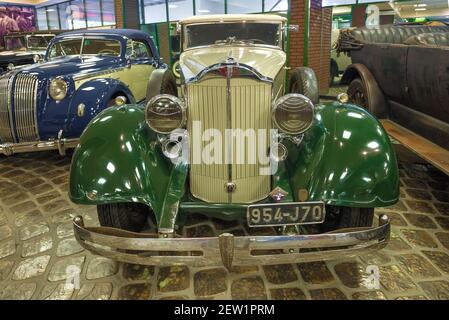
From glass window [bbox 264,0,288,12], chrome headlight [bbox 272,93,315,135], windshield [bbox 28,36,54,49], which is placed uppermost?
glass window [bbox 264,0,288,12]

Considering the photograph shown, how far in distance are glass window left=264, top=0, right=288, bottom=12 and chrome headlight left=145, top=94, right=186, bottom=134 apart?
7.58m

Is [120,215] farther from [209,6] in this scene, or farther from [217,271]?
[209,6]

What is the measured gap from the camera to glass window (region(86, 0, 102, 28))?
52.7 feet

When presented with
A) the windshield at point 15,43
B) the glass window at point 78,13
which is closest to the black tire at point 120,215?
the windshield at point 15,43

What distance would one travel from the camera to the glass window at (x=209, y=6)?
419 inches

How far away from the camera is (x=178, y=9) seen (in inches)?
453

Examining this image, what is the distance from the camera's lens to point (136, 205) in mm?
2562

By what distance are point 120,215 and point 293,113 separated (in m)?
1.30

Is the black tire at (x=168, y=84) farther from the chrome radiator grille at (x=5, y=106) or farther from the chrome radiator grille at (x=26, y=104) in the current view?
the chrome radiator grille at (x=5, y=106)

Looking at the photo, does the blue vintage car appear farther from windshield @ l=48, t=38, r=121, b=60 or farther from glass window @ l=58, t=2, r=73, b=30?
glass window @ l=58, t=2, r=73, b=30

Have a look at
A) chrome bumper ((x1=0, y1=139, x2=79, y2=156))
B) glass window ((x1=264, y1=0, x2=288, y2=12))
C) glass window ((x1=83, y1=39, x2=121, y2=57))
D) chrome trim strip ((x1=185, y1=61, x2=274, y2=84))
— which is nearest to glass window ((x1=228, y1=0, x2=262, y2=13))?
glass window ((x1=264, y1=0, x2=288, y2=12))

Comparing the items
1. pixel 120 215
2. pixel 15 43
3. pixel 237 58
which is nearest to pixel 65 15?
pixel 15 43

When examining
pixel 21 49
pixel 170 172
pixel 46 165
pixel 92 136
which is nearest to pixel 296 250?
pixel 170 172
